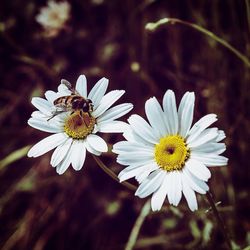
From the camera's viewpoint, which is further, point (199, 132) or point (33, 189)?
point (33, 189)

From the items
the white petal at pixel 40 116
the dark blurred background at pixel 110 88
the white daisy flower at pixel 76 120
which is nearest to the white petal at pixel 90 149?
the white daisy flower at pixel 76 120

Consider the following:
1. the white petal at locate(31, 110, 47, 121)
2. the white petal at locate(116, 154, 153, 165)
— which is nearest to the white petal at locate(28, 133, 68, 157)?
the white petal at locate(31, 110, 47, 121)

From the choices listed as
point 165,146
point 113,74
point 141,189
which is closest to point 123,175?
point 141,189

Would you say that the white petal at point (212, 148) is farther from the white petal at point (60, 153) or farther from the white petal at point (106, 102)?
the white petal at point (60, 153)

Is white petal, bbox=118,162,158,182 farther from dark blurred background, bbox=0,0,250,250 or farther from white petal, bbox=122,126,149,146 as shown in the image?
dark blurred background, bbox=0,0,250,250

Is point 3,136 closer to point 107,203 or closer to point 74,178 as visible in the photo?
point 74,178

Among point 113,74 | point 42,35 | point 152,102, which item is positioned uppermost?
point 42,35
